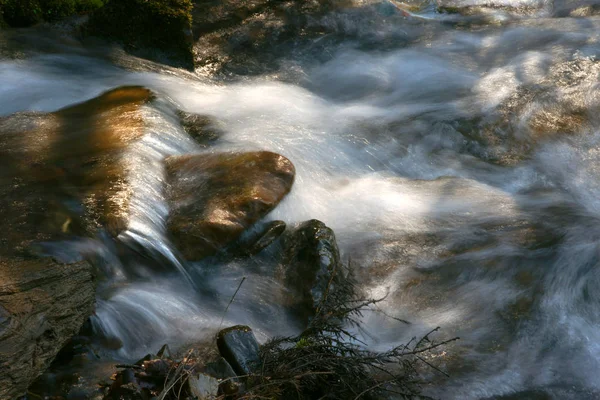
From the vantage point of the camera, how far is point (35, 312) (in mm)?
3553

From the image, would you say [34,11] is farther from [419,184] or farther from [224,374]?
[224,374]

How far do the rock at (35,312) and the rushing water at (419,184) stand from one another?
0.34 m

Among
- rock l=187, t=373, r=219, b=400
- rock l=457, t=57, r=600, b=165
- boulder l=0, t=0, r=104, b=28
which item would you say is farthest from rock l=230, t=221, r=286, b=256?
boulder l=0, t=0, r=104, b=28

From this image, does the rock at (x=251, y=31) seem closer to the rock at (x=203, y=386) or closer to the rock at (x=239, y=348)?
the rock at (x=239, y=348)

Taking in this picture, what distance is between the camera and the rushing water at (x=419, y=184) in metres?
4.56

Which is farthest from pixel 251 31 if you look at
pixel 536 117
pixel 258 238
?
pixel 258 238

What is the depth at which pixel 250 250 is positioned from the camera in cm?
510

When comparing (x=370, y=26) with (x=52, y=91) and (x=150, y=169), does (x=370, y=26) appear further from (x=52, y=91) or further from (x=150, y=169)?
(x=150, y=169)

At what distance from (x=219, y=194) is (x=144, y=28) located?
12.1 feet

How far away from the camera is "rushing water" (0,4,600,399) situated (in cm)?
456

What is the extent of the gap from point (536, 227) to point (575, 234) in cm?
30

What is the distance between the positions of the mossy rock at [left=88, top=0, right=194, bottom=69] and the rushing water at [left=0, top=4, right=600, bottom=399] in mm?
472

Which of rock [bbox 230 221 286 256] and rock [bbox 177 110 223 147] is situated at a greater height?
rock [bbox 177 110 223 147]

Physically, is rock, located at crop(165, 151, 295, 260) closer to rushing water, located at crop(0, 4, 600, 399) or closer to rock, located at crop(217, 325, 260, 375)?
rushing water, located at crop(0, 4, 600, 399)
